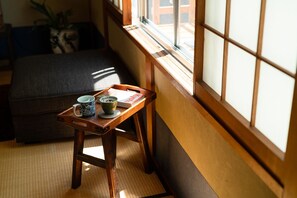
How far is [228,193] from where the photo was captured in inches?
60.8

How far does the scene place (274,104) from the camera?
1.19 metres

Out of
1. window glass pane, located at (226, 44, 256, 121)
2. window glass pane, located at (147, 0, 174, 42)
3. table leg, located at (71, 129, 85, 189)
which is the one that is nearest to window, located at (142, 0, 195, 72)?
window glass pane, located at (147, 0, 174, 42)

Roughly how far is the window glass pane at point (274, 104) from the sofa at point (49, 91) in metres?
1.73

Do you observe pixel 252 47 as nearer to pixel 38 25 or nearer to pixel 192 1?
A: pixel 192 1

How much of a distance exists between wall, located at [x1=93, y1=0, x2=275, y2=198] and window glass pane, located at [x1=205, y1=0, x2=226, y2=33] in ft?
1.12

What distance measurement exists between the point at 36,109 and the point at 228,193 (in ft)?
5.47

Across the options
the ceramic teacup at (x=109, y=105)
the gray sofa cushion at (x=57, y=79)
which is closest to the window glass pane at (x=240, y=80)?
the ceramic teacup at (x=109, y=105)

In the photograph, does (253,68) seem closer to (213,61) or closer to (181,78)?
(213,61)

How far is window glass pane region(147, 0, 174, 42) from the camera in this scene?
2.33 metres

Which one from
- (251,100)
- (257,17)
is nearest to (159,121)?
(251,100)

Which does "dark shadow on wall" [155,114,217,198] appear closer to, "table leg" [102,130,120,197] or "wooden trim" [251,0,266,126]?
"table leg" [102,130,120,197]

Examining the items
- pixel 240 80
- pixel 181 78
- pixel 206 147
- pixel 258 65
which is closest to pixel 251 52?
pixel 258 65

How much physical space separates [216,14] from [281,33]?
442mm

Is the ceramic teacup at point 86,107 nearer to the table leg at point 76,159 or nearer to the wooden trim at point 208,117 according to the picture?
the table leg at point 76,159
